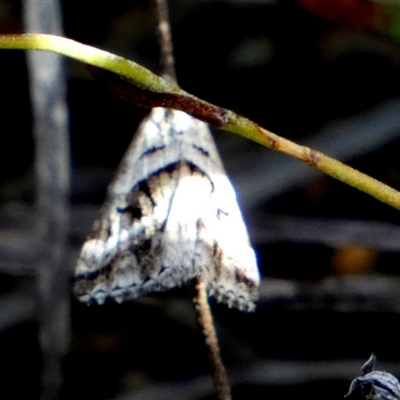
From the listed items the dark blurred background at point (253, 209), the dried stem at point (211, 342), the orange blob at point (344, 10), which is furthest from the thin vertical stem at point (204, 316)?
the dark blurred background at point (253, 209)

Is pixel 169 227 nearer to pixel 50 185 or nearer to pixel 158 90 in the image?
pixel 158 90

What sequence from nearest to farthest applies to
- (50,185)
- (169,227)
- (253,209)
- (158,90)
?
(158,90)
(169,227)
(50,185)
(253,209)

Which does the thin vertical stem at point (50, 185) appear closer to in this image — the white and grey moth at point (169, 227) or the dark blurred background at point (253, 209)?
the dark blurred background at point (253, 209)

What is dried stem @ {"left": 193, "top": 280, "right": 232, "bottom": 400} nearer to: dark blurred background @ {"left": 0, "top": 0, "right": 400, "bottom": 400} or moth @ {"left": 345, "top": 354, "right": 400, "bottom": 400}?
moth @ {"left": 345, "top": 354, "right": 400, "bottom": 400}

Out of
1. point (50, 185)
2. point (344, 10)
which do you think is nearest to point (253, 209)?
point (50, 185)

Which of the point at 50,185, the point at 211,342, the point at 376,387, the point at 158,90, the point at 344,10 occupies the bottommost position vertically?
the point at 376,387

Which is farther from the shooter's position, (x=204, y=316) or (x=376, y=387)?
(x=204, y=316)
